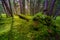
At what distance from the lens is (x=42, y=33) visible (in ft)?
14.4

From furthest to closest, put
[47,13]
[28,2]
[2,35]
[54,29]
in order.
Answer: [28,2]
[47,13]
[54,29]
[2,35]

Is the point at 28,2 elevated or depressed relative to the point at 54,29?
elevated

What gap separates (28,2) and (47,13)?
200 centimetres

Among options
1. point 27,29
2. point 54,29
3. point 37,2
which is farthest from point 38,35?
point 37,2

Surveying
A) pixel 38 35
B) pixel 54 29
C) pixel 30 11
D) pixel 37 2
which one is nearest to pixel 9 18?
pixel 38 35

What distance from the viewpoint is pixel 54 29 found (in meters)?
4.77

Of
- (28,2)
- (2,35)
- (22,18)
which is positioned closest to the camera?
(2,35)

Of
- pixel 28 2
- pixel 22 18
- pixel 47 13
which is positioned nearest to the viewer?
pixel 22 18

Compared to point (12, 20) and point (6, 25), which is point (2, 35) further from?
point (12, 20)

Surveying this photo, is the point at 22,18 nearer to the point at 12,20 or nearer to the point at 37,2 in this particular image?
the point at 12,20

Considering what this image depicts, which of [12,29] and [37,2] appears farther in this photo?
[37,2]

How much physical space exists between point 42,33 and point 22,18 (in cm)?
122

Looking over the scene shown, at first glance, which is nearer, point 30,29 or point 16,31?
point 16,31

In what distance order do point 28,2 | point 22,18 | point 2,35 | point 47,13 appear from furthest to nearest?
point 28,2, point 47,13, point 22,18, point 2,35
